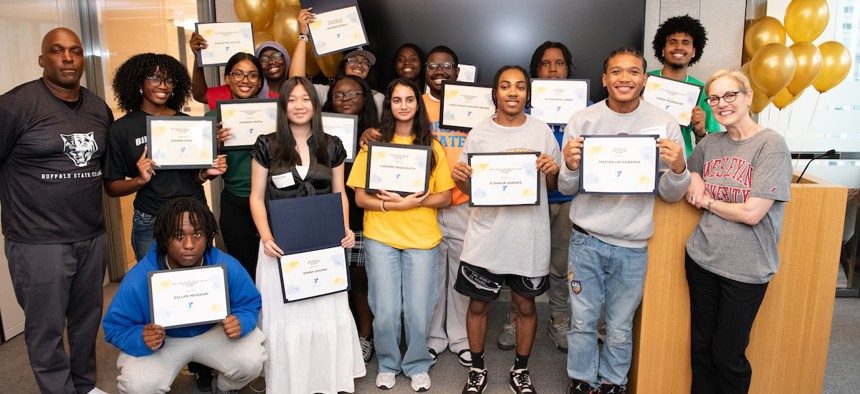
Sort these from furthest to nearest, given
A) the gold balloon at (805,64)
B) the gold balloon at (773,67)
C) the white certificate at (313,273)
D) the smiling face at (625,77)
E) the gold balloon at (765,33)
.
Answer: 1. the gold balloon at (765,33)
2. the gold balloon at (805,64)
3. the gold balloon at (773,67)
4. the white certificate at (313,273)
5. the smiling face at (625,77)

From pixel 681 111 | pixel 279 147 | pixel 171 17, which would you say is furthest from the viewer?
pixel 171 17

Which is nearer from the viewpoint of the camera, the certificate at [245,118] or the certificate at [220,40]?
the certificate at [245,118]

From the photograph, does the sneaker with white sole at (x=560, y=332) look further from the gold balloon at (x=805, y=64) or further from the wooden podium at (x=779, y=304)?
the gold balloon at (x=805, y=64)

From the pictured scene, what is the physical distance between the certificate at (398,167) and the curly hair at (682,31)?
187cm

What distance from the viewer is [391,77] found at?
428cm

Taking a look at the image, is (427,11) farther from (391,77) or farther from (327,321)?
(327,321)

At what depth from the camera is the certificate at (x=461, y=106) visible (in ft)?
10.6

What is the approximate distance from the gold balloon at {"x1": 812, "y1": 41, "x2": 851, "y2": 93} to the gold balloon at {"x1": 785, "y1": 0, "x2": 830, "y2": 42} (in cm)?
17

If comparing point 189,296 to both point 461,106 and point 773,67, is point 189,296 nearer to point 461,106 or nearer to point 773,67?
point 461,106

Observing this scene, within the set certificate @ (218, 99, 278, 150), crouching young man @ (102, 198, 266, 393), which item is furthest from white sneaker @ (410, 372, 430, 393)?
certificate @ (218, 99, 278, 150)

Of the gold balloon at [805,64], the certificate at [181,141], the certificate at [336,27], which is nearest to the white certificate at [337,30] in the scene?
the certificate at [336,27]

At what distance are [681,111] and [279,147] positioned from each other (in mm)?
2053

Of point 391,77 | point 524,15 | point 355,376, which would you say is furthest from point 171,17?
point 355,376

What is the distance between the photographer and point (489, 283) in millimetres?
2850
